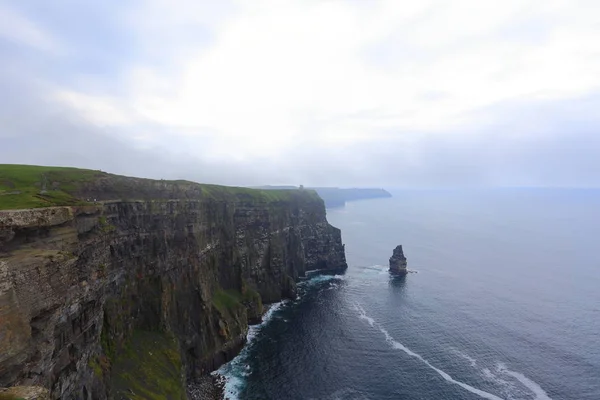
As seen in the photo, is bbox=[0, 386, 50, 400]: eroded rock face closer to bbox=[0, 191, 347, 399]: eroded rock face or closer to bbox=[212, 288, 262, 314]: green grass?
bbox=[0, 191, 347, 399]: eroded rock face

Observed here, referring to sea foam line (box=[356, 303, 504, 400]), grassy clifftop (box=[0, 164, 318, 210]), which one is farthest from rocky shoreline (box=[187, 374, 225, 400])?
sea foam line (box=[356, 303, 504, 400])

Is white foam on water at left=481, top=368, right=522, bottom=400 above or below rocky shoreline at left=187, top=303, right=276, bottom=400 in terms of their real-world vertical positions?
below

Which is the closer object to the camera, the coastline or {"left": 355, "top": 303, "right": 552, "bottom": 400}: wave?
the coastline

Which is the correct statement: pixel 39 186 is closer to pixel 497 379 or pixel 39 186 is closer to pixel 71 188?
pixel 71 188

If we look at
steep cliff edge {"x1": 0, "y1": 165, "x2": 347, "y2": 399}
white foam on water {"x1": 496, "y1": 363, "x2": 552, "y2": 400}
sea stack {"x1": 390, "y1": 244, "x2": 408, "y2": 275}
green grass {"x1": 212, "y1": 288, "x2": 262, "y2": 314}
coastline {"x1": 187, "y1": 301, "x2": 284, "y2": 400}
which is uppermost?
steep cliff edge {"x1": 0, "y1": 165, "x2": 347, "y2": 399}

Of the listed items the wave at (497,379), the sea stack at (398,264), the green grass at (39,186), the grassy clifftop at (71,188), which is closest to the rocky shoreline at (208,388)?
the grassy clifftop at (71,188)

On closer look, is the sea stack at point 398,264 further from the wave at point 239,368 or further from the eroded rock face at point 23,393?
the eroded rock face at point 23,393

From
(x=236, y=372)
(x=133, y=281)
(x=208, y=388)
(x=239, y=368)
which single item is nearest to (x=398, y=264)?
(x=239, y=368)
